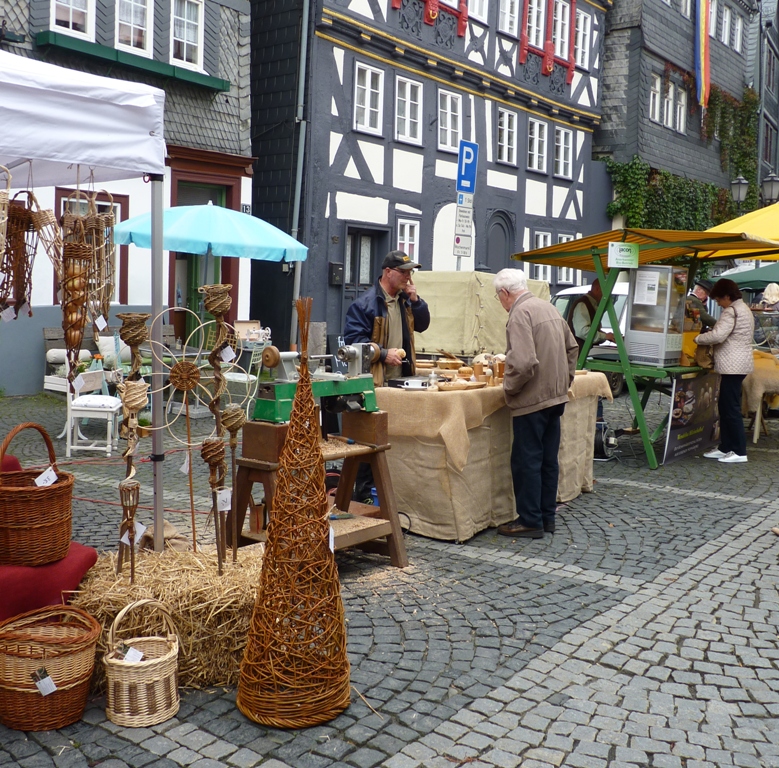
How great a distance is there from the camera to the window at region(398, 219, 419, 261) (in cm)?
1788

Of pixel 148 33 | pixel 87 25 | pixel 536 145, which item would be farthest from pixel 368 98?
pixel 536 145

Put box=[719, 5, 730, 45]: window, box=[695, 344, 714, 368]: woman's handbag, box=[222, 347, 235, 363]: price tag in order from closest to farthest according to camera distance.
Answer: box=[222, 347, 235, 363]: price tag
box=[695, 344, 714, 368]: woman's handbag
box=[719, 5, 730, 45]: window

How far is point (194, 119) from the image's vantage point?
1409cm

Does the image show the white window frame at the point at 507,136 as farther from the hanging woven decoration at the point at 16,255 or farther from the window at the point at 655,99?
the hanging woven decoration at the point at 16,255

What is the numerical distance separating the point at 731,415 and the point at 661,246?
1969 millimetres

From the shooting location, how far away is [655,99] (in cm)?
2466

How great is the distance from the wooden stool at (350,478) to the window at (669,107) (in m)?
22.4

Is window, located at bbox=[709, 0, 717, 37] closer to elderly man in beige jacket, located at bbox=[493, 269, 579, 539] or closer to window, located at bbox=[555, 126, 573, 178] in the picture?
window, located at bbox=[555, 126, 573, 178]

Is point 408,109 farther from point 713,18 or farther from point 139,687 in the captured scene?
point 139,687

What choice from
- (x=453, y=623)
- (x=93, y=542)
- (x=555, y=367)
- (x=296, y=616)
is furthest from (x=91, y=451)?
(x=296, y=616)

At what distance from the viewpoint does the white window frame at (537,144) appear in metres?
21.1

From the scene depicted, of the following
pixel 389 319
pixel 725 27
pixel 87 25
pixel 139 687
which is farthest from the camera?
pixel 725 27

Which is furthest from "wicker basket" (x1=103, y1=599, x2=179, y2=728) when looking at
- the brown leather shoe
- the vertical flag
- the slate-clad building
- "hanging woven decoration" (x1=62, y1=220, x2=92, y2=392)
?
the vertical flag

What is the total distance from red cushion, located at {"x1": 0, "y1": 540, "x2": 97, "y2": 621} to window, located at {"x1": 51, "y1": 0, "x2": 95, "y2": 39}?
10.2 metres
